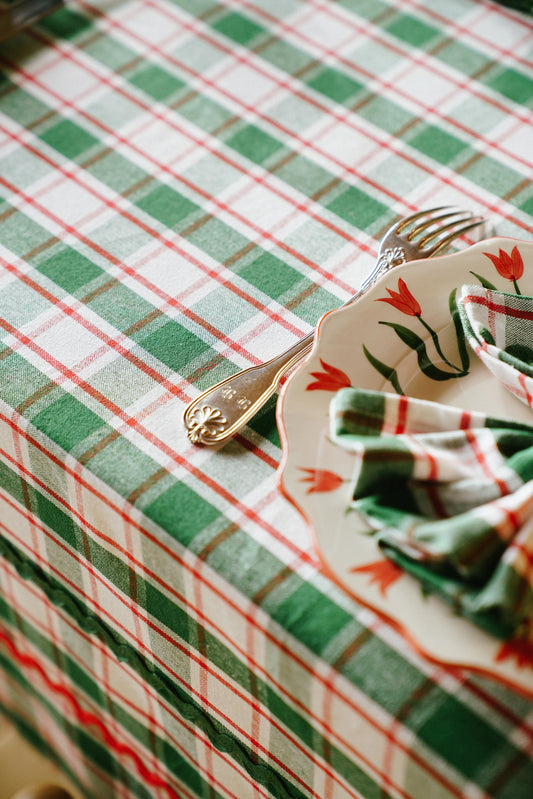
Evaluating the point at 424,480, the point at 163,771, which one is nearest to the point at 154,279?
the point at 424,480

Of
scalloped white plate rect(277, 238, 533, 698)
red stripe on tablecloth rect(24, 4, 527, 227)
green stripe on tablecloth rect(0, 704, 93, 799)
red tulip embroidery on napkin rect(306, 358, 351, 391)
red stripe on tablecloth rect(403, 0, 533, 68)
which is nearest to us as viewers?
scalloped white plate rect(277, 238, 533, 698)

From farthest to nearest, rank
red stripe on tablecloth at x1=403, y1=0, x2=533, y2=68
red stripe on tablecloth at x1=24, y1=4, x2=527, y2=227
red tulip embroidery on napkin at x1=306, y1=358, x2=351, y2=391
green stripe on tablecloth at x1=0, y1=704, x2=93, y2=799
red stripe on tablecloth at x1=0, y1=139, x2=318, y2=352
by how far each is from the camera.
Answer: green stripe on tablecloth at x1=0, y1=704, x2=93, y2=799 → red stripe on tablecloth at x1=403, y1=0, x2=533, y2=68 → red stripe on tablecloth at x1=24, y1=4, x2=527, y2=227 → red stripe on tablecloth at x1=0, y1=139, x2=318, y2=352 → red tulip embroidery on napkin at x1=306, y1=358, x2=351, y2=391

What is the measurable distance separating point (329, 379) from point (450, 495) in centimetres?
11

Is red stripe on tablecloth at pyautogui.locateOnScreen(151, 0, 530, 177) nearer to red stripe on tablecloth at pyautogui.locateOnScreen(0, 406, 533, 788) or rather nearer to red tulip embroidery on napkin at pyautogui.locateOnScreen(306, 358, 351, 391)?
red tulip embroidery on napkin at pyautogui.locateOnScreen(306, 358, 351, 391)

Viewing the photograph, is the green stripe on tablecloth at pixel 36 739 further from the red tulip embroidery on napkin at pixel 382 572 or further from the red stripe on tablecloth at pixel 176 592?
the red tulip embroidery on napkin at pixel 382 572

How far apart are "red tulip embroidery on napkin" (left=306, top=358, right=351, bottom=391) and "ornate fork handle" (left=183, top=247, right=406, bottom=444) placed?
0.17 feet

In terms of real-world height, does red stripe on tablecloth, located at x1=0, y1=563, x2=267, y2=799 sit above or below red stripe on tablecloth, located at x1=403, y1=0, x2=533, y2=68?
below

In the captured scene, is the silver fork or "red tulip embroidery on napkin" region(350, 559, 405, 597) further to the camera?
the silver fork

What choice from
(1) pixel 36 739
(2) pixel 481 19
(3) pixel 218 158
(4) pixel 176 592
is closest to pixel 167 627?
(4) pixel 176 592

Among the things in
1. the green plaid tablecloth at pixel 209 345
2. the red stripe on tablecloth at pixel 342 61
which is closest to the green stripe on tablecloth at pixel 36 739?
the green plaid tablecloth at pixel 209 345

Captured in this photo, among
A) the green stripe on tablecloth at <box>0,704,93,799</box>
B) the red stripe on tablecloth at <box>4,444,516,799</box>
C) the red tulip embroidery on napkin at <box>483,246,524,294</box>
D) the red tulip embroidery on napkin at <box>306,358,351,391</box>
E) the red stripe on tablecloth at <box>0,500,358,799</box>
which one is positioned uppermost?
the red tulip embroidery on napkin at <box>306,358,351,391</box>

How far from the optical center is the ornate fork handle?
543 mm

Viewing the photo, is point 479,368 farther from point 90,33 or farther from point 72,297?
point 90,33

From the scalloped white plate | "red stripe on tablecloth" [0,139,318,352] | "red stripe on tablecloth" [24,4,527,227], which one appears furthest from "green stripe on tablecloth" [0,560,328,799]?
"red stripe on tablecloth" [24,4,527,227]
